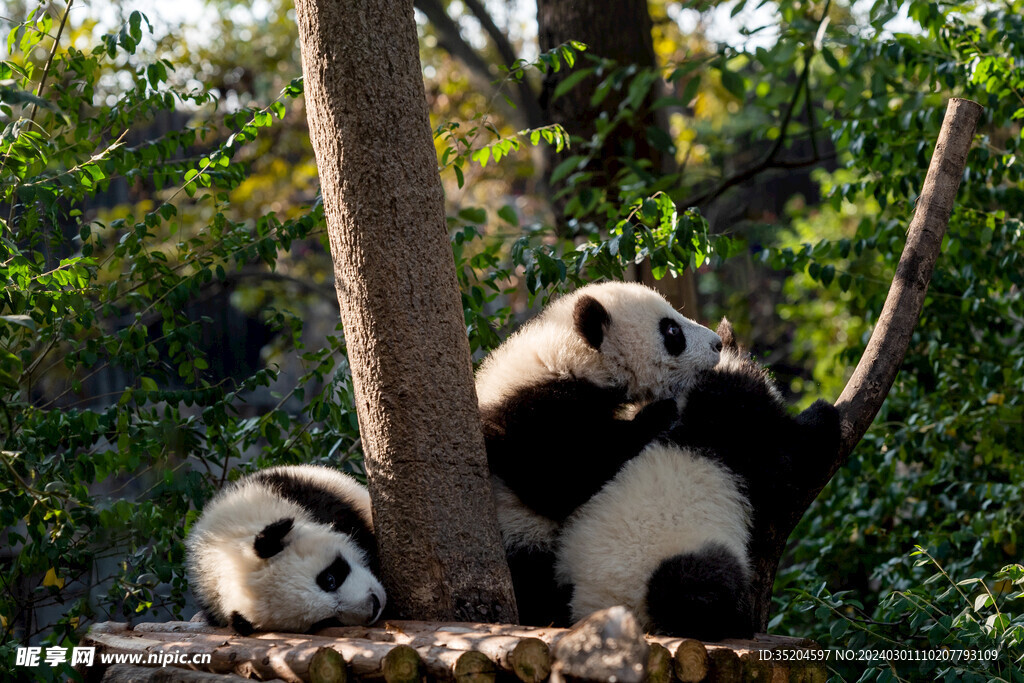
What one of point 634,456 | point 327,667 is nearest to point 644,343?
point 634,456

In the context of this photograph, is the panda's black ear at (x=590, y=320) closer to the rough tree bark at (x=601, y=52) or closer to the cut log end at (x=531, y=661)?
the cut log end at (x=531, y=661)

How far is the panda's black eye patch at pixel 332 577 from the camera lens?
105 inches

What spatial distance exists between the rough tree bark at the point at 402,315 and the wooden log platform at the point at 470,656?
8.7 inches

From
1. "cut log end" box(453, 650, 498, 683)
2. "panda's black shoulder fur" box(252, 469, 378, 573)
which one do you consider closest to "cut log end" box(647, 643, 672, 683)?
"cut log end" box(453, 650, 498, 683)

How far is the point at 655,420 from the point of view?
9.09 ft

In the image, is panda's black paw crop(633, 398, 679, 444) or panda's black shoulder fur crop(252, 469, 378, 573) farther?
panda's black shoulder fur crop(252, 469, 378, 573)

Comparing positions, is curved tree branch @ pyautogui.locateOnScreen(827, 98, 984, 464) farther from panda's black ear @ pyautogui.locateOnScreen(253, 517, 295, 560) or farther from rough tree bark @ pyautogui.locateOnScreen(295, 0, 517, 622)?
panda's black ear @ pyautogui.locateOnScreen(253, 517, 295, 560)

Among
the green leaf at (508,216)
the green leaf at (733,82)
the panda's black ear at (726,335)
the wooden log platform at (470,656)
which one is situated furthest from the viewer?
the green leaf at (733,82)

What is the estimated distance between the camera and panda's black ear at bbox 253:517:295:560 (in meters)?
2.62

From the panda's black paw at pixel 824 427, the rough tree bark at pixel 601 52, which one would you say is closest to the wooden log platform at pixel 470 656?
the panda's black paw at pixel 824 427

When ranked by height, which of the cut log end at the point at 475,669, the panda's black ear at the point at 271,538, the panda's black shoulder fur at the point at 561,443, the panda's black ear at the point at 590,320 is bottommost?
the cut log end at the point at 475,669

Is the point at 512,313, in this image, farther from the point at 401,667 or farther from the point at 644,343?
the point at 401,667

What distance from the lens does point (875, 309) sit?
4344mm

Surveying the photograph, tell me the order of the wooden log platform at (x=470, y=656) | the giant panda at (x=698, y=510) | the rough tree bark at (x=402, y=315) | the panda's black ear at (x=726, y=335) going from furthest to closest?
the panda's black ear at (x=726, y=335) < the rough tree bark at (x=402, y=315) < the giant panda at (x=698, y=510) < the wooden log platform at (x=470, y=656)
